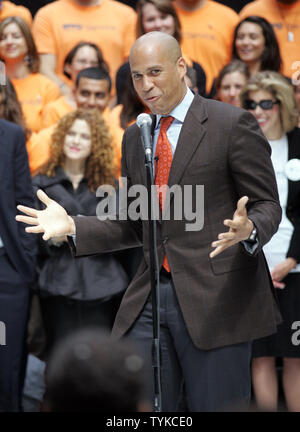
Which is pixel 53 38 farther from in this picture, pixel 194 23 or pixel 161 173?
pixel 161 173

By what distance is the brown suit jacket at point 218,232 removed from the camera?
2484mm

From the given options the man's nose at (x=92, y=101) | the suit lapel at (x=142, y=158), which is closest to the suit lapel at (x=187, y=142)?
the suit lapel at (x=142, y=158)

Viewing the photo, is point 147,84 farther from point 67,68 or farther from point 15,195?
point 67,68

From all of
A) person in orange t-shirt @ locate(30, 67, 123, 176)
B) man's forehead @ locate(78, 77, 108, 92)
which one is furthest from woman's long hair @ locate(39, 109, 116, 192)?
man's forehead @ locate(78, 77, 108, 92)

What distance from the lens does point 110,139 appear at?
166 inches

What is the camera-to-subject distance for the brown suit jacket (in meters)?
2.48

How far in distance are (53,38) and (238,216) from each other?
3.42 meters

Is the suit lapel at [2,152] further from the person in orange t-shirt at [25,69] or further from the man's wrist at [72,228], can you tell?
the man's wrist at [72,228]

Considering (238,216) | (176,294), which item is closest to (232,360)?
(176,294)

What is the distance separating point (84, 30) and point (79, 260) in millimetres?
2072

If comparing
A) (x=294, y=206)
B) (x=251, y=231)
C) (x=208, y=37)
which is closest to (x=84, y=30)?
(x=208, y=37)

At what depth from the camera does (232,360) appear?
2.53 meters

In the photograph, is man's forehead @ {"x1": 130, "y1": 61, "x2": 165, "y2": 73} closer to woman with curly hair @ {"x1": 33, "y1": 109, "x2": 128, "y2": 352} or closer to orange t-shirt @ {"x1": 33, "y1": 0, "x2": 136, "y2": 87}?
woman with curly hair @ {"x1": 33, "y1": 109, "x2": 128, "y2": 352}

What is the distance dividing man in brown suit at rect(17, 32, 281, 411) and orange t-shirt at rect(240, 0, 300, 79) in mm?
2650
